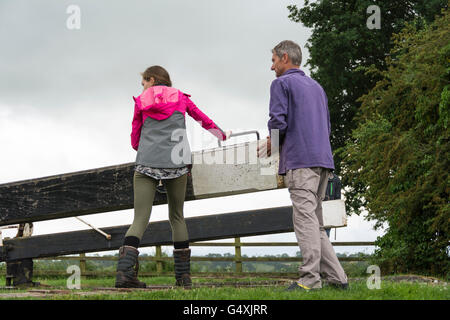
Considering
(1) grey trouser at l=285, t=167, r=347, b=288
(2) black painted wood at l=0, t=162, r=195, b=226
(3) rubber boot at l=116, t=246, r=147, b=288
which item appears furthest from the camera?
(2) black painted wood at l=0, t=162, r=195, b=226

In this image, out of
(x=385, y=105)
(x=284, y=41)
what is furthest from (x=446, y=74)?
(x=284, y=41)

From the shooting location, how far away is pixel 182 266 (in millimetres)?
5023

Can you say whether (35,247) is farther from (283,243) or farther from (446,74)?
(283,243)

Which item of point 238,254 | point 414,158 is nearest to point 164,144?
point 414,158

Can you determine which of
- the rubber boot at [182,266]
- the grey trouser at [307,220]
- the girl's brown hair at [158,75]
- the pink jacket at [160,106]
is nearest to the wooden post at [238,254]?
the rubber boot at [182,266]

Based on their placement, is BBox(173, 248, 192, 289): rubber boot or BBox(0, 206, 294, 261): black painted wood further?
BBox(0, 206, 294, 261): black painted wood

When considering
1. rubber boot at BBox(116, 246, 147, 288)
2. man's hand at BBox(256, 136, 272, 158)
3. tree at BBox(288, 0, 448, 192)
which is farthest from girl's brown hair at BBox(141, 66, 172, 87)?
tree at BBox(288, 0, 448, 192)

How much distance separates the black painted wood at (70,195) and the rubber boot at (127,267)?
0.99 metres

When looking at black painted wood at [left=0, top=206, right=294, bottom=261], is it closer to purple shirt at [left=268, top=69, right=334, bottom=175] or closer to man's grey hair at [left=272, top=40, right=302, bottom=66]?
purple shirt at [left=268, top=69, right=334, bottom=175]

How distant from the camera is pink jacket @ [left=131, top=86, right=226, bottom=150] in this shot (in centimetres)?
476

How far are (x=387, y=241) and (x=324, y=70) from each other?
7.30 metres

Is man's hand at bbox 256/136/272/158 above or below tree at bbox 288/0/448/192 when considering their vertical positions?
below

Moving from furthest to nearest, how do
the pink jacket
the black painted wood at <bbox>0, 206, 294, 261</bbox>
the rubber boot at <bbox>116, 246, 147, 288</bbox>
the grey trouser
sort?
the black painted wood at <bbox>0, 206, 294, 261</bbox> → the pink jacket → the rubber boot at <bbox>116, 246, 147, 288</bbox> → the grey trouser

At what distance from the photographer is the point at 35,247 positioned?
7281 mm
